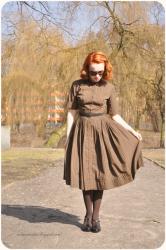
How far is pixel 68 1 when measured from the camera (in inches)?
396

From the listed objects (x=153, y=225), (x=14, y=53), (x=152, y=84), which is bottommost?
(x=153, y=225)

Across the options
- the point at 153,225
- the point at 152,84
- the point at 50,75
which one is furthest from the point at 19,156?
the point at 153,225

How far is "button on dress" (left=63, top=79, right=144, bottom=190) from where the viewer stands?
12.2 feet

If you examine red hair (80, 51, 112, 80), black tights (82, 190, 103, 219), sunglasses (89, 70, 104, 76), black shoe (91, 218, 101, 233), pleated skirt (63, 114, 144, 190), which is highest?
red hair (80, 51, 112, 80)

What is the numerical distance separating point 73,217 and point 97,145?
3.25 feet

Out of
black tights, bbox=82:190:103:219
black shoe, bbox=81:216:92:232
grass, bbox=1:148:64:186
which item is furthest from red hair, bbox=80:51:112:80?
grass, bbox=1:148:64:186

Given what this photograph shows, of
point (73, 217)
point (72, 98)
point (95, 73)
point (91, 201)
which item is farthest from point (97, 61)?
point (73, 217)

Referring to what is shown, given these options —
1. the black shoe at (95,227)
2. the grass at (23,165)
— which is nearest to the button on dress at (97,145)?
the black shoe at (95,227)

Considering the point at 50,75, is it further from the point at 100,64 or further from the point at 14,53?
the point at 100,64

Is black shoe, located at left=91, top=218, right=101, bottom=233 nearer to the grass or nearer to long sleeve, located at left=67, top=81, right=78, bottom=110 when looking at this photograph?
long sleeve, located at left=67, top=81, right=78, bottom=110

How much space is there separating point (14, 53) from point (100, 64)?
32.5ft

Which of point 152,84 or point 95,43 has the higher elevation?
point 95,43

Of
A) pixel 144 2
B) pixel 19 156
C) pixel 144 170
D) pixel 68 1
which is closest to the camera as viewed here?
pixel 144 170

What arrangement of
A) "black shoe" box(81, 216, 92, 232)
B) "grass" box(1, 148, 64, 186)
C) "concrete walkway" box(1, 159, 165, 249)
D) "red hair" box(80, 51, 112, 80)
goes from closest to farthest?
"concrete walkway" box(1, 159, 165, 249)
"red hair" box(80, 51, 112, 80)
"black shoe" box(81, 216, 92, 232)
"grass" box(1, 148, 64, 186)
